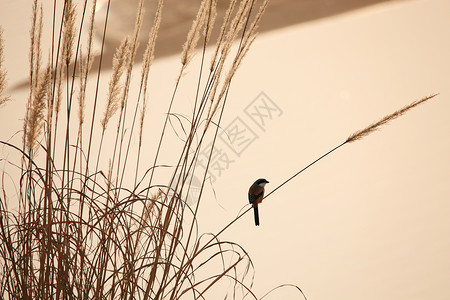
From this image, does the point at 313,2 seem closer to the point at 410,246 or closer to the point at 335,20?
the point at 335,20

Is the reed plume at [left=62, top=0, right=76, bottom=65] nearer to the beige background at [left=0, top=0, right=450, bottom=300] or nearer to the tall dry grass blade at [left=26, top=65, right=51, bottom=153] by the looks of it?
the tall dry grass blade at [left=26, top=65, right=51, bottom=153]

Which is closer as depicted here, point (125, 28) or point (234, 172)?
point (234, 172)

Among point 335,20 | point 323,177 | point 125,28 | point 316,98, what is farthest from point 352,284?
point 125,28

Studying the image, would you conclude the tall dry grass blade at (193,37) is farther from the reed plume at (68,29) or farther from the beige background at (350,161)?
the beige background at (350,161)

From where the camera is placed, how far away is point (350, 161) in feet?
4.73

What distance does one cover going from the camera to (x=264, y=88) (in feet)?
5.29

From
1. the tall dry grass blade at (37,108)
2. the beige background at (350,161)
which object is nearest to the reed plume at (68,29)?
the tall dry grass blade at (37,108)

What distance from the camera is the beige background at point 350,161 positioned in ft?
4.25

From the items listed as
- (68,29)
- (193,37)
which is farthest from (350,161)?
(68,29)

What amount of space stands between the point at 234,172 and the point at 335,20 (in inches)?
25.0

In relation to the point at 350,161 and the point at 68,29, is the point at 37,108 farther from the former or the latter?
the point at 350,161

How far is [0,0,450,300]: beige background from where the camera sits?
Result: 1294 millimetres

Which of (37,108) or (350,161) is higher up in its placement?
(37,108)

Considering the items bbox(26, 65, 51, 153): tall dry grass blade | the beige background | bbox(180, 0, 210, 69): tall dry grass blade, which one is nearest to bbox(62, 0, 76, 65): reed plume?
bbox(26, 65, 51, 153): tall dry grass blade
